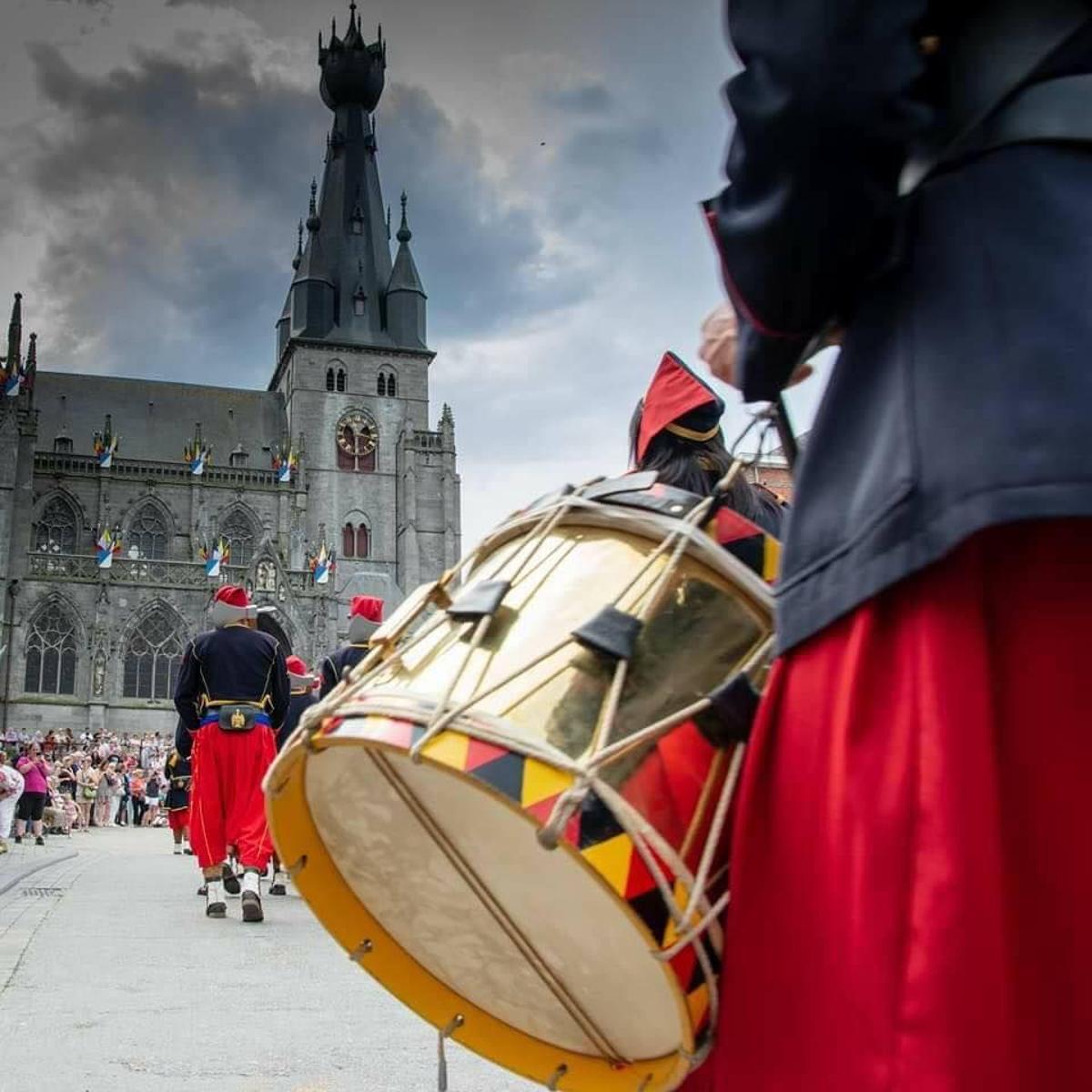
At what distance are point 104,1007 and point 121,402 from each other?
67327mm

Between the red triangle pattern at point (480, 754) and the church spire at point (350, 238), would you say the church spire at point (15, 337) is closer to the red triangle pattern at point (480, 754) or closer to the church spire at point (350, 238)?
the church spire at point (350, 238)

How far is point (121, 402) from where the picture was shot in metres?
68.0

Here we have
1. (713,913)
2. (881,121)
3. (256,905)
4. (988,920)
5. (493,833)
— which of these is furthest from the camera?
(256,905)

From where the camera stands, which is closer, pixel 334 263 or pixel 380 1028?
pixel 380 1028

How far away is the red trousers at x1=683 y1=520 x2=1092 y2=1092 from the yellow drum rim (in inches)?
33.6

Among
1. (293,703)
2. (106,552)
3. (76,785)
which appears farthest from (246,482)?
(293,703)

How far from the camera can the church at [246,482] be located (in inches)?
2100

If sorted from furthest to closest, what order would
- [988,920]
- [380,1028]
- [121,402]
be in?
[121,402]
[380,1028]
[988,920]

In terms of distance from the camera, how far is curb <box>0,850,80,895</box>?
32.9 ft

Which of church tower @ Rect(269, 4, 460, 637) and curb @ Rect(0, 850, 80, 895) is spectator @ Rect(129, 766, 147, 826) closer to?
curb @ Rect(0, 850, 80, 895)

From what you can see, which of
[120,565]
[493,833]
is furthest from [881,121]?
[120,565]

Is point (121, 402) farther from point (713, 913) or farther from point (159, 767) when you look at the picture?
point (713, 913)

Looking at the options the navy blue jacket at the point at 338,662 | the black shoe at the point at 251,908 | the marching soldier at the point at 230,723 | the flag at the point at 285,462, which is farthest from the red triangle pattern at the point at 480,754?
the flag at the point at 285,462

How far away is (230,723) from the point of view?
850cm
